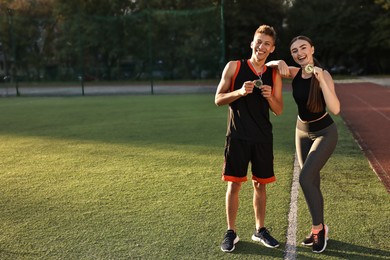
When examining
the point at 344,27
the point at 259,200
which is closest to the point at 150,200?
the point at 259,200

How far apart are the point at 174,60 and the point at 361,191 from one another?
18.9 m

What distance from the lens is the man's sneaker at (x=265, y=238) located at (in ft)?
12.0

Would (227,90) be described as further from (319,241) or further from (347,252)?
(347,252)

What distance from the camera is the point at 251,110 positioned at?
11.2 ft

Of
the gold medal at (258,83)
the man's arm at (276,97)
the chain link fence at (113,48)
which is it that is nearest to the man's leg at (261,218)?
the man's arm at (276,97)

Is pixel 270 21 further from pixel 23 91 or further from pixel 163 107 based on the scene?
pixel 163 107

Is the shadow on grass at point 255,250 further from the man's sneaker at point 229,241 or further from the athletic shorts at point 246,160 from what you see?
the athletic shorts at point 246,160

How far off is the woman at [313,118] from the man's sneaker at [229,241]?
2.03ft

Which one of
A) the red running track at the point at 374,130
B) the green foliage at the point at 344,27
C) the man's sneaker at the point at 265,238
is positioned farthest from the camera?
the green foliage at the point at 344,27

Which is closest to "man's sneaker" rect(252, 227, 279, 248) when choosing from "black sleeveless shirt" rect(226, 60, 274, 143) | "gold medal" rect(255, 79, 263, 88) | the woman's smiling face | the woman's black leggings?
the woman's black leggings

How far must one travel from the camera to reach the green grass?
3676 mm

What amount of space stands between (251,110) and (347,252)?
1.45 m

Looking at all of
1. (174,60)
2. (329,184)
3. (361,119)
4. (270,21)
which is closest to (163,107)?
(361,119)

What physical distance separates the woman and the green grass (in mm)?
366
